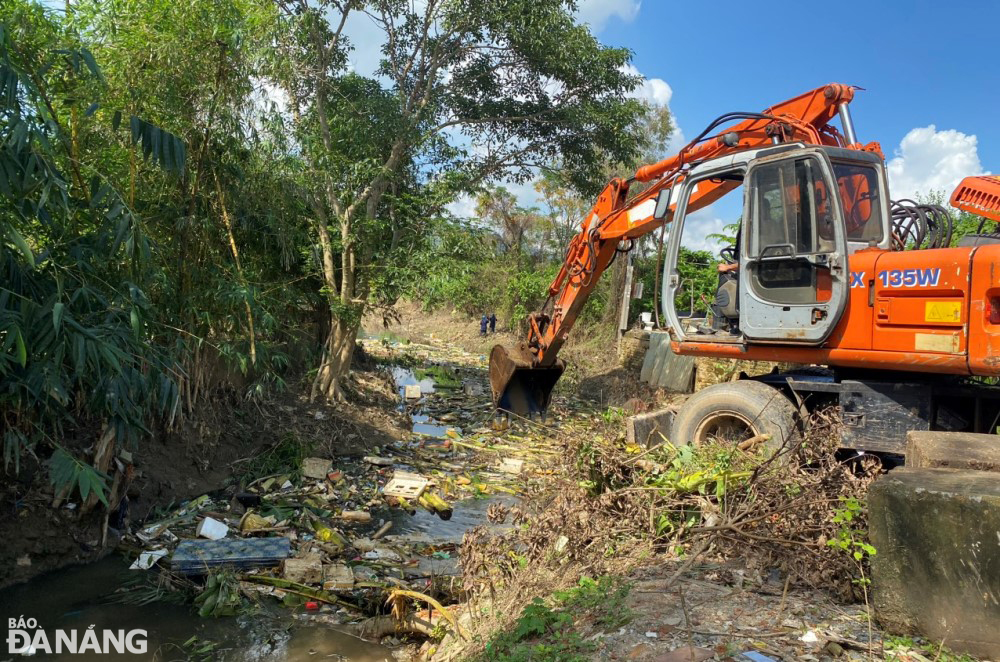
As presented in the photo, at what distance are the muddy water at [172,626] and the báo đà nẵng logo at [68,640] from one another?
0.03 m

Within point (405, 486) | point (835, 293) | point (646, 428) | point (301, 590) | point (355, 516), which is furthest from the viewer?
point (405, 486)

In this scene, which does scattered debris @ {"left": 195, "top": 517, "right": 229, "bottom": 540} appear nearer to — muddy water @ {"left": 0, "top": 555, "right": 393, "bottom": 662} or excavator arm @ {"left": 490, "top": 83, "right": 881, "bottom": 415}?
muddy water @ {"left": 0, "top": 555, "right": 393, "bottom": 662}

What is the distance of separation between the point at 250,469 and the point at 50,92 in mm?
3693

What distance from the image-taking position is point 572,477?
180 inches

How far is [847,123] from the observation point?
573 centimetres

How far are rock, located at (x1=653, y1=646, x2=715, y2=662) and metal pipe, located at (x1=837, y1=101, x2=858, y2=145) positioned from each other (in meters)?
4.66

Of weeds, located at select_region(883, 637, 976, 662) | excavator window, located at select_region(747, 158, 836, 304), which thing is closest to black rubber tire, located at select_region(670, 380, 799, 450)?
excavator window, located at select_region(747, 158, 836, 304)

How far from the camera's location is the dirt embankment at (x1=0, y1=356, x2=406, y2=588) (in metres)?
4.61

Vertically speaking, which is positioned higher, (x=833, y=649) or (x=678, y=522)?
(x=678, y=522)

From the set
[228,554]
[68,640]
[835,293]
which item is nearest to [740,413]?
[835,293]

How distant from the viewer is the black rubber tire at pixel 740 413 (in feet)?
16.1

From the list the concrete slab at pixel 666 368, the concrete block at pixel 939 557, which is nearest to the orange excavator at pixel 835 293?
the concrete block at pixel 939 557

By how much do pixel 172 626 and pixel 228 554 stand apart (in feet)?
2.42

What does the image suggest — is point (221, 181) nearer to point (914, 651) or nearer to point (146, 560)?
point (146, 560)
